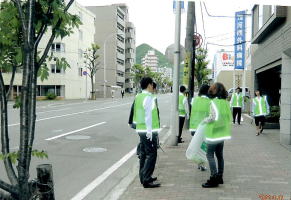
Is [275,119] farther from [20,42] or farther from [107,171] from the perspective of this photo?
[20,42]

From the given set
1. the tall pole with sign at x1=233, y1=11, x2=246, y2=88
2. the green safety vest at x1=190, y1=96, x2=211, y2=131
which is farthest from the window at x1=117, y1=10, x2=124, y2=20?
the green safety vest at x1=190, y1=96, x2=211, y2=131

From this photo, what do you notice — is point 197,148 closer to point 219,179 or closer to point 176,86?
point 219,179

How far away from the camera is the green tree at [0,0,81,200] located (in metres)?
3.09

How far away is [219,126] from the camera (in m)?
5.90

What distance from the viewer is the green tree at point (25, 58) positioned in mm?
3090

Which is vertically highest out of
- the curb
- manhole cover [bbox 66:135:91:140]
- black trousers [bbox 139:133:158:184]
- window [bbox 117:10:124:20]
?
window [bbox 117:10:124:20]

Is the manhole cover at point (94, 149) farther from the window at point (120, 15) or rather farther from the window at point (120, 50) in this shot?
the window at point (120, 15)

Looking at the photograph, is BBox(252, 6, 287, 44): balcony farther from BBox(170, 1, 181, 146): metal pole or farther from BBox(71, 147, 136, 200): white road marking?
BBox(71, 147, 136, 200): white road marking

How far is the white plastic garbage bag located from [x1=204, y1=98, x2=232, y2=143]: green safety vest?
42 cm

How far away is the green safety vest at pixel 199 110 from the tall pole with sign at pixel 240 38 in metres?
15.0

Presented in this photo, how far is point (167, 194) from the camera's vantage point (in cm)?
539

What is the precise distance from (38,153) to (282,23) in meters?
10.8

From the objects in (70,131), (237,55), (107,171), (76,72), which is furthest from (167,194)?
(76,72)

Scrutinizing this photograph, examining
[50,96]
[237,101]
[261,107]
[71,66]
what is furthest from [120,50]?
[261,107]
